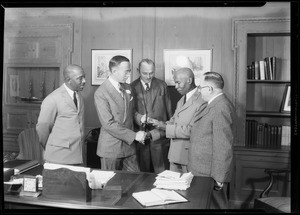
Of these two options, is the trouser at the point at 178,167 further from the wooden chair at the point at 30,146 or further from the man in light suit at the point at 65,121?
the wooden chair at the point at 30,146

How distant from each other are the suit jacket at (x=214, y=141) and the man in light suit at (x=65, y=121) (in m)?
0.81

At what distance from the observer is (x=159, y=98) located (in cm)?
233

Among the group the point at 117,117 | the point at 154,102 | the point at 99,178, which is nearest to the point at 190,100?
the point at 154,102

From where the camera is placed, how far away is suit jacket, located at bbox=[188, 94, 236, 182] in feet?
7.55

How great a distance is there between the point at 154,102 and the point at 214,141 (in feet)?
1.61

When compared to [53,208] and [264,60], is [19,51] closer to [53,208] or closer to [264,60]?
[53,208]

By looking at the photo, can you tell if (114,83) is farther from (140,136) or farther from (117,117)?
(140,136)

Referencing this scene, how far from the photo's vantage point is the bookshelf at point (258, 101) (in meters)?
2.28

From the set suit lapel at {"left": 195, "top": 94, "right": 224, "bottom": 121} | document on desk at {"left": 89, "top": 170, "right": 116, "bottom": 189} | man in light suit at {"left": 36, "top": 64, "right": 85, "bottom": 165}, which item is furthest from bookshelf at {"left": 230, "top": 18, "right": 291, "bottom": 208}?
man in light suit at {"left": 36, "top": 64, "right": 85, "bottom": 165}

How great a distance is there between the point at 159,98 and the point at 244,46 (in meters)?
0.68

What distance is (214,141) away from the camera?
2318 millimetres

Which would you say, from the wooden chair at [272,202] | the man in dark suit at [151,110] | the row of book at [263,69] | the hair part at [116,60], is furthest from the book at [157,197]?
the row of book at [263,69]

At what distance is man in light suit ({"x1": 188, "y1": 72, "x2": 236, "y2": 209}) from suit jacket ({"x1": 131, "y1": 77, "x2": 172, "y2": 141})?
0.22m
